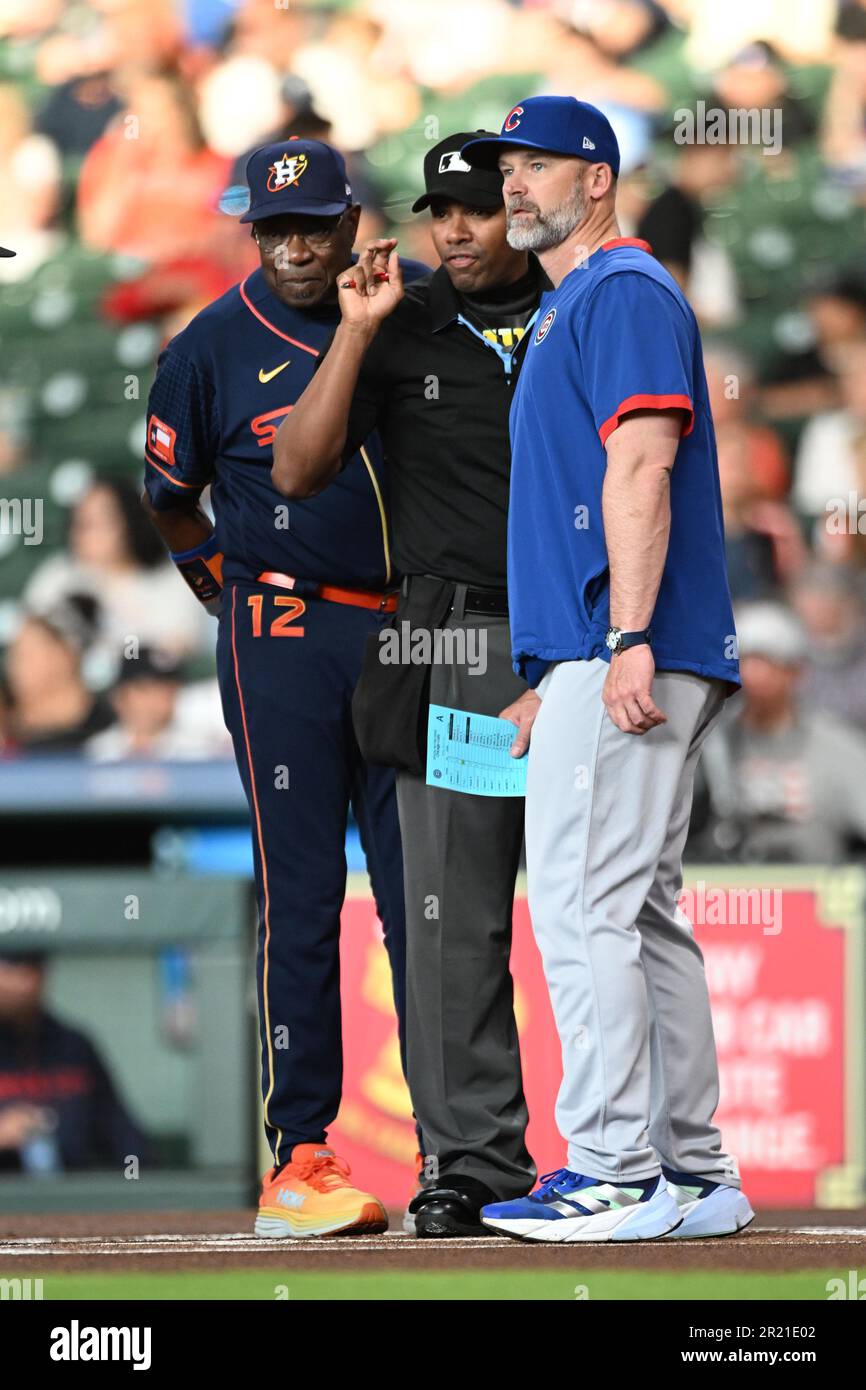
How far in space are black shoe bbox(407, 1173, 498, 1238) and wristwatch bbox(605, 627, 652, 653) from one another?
0.91m

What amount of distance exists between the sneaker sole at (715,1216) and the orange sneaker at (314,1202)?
0.56 m

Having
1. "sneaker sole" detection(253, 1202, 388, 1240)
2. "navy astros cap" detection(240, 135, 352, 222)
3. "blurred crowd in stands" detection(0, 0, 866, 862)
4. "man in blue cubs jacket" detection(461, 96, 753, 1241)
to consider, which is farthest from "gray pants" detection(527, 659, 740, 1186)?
"blurred crowd in stands" detection(0, 0, 866, 862)

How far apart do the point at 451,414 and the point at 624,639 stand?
24.7 inches

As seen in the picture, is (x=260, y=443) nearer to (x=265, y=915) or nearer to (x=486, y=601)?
(x=486, y=601)

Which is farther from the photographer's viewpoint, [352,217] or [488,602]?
[352,217]

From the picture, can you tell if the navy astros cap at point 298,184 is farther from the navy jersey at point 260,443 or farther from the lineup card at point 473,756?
the lineup card at point 473,756

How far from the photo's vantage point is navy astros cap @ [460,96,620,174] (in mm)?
3154

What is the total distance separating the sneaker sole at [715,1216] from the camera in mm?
3111

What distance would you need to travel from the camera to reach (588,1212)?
2.99 m

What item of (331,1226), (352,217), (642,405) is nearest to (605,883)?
(642,405)
